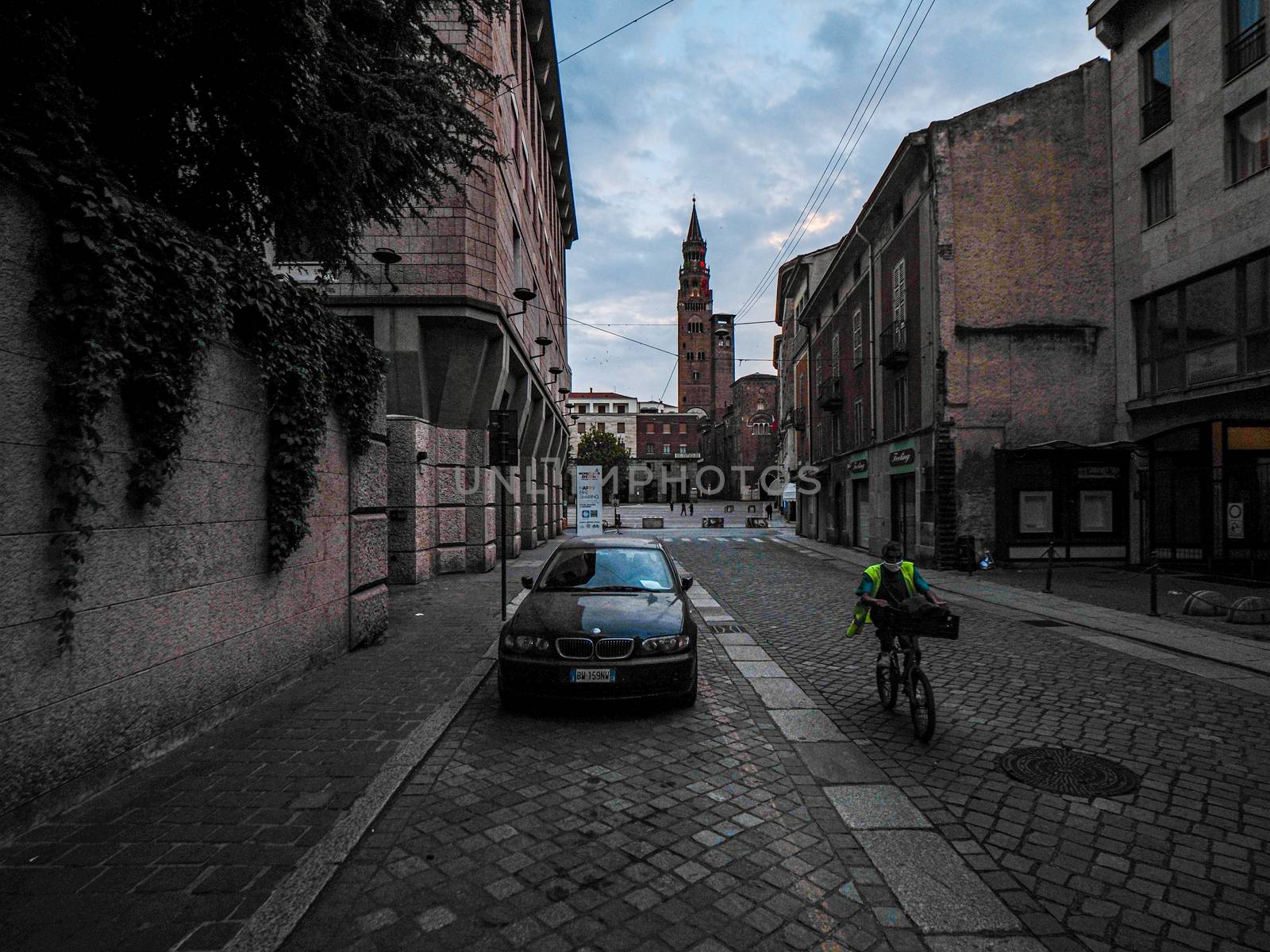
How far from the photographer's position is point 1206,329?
14812 mm

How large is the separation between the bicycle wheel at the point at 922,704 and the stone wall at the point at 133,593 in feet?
17.5

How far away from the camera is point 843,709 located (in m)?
5.75

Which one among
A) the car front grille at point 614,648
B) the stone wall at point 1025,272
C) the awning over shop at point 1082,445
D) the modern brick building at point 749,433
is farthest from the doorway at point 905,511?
the modern brick building at point 749,433

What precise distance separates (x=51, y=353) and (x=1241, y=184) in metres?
19.4

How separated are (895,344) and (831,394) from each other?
298 inches

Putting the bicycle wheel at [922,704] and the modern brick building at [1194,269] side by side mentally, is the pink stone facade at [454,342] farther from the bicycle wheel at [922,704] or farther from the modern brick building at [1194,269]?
the modern brick building at [1194,269]

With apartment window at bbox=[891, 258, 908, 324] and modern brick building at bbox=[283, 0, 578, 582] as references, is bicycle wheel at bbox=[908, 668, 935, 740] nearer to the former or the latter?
modern brick building at bbox=[283, 0, 578, 582]

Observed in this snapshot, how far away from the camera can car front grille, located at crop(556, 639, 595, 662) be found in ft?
17.5

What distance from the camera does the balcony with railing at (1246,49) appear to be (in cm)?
1324

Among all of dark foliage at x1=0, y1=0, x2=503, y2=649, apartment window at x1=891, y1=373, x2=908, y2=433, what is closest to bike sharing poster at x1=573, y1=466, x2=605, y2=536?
apartment window at x1=891, y1=373, x2=908, y2=433

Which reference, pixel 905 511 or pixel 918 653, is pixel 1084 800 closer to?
pixel 918 653

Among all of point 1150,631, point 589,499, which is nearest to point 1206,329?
point 1150,631

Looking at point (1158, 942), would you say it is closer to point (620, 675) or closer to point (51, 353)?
point (620, 675)

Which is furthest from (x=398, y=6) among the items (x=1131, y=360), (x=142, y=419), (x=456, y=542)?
(x=1131, y=360)
